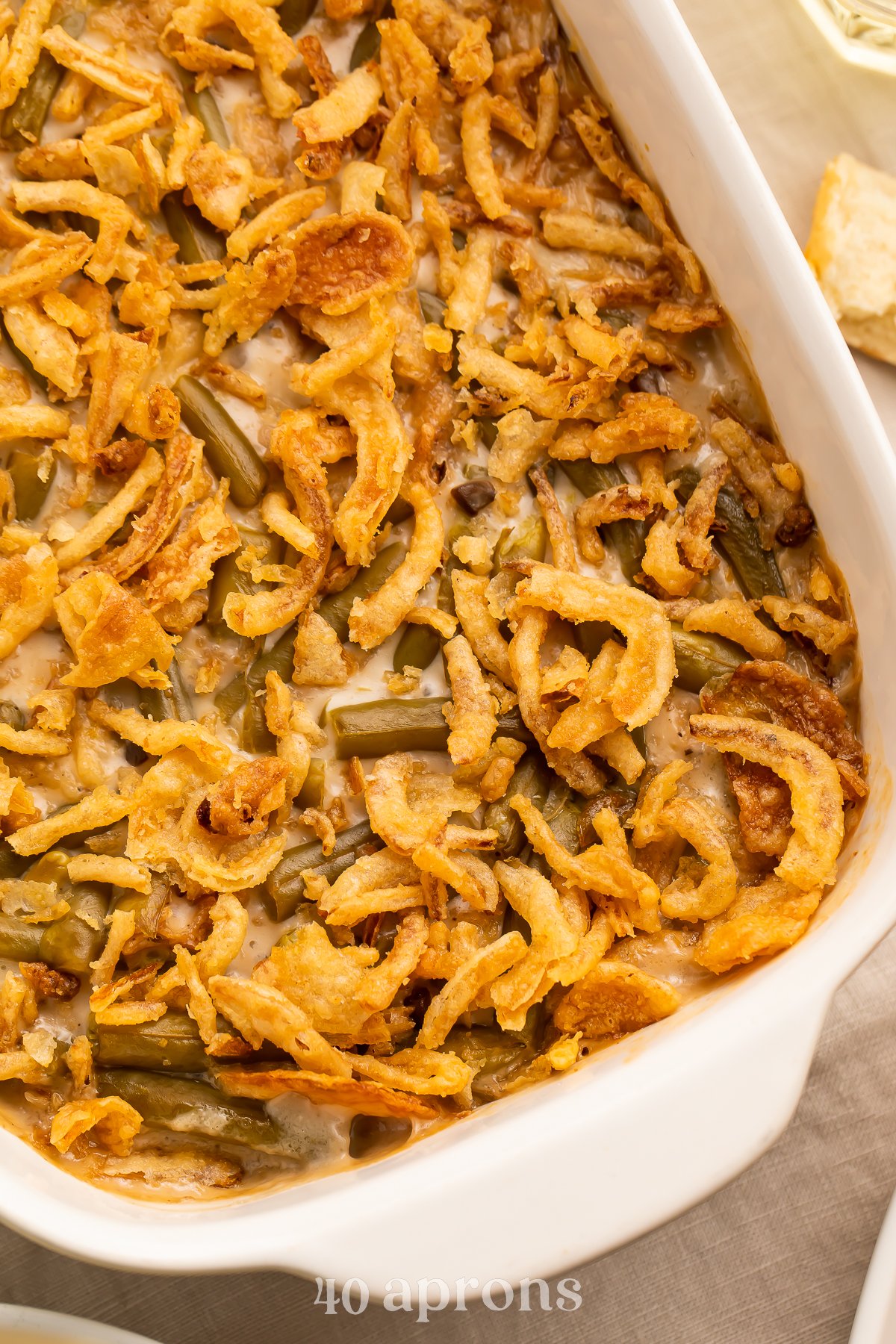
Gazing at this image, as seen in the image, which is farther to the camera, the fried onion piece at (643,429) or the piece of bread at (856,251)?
the piece of bread at (856,251)

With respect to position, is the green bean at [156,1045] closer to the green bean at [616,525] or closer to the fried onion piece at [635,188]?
the green bean at [616,525]

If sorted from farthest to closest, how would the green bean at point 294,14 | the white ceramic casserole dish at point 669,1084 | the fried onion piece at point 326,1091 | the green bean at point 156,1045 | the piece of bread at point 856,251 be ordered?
1. the piece of bread at point 856,251
2. the green bean at point 294,14
3. the green bean at point 156,1045
4. the fried onion piece at point 326,1091
5. the white ceramic casserole dish at point 669,1084

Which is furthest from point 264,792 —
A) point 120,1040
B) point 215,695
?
point 120,1040

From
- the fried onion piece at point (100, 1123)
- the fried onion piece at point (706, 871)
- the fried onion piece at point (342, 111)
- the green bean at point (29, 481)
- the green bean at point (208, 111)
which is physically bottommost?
the fried onion piece at point (100, 1123)

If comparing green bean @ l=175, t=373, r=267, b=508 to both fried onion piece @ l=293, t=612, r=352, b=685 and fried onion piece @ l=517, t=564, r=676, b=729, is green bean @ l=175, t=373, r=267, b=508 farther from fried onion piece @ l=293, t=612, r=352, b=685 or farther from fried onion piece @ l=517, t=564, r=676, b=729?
fried onion piece @ l=517, t=564, r=676, b=729

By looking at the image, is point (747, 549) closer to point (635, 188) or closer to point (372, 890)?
point (635, 188)

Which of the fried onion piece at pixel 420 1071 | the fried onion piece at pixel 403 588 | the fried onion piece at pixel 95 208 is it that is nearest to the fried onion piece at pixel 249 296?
the fried onion piece at pixel 95 208

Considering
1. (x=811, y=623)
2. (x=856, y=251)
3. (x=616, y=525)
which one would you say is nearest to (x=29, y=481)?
(x=616, y=525)
